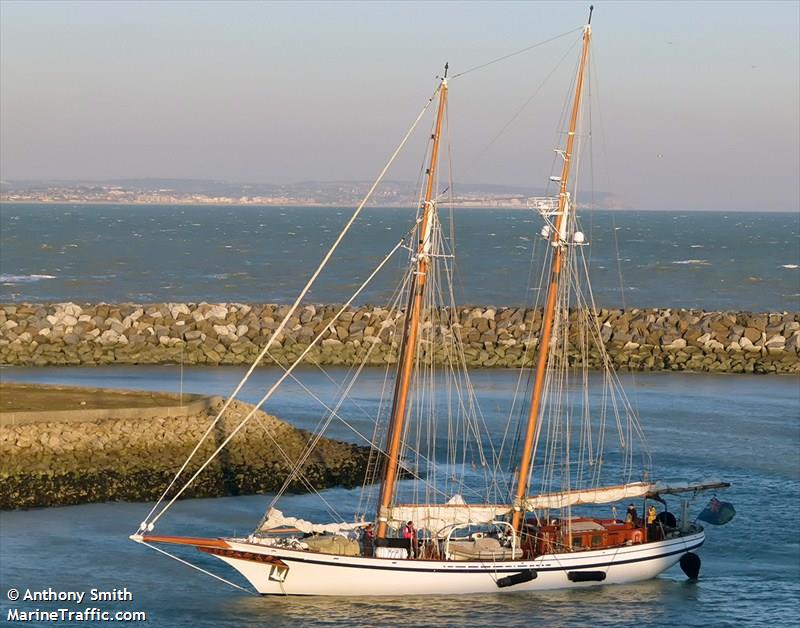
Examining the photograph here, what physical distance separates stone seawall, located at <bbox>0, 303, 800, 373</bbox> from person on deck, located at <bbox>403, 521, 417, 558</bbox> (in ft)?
106

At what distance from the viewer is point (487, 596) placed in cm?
3097

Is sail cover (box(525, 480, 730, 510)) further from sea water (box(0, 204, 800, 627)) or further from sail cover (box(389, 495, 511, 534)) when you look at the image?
Answer: sea water (box(0, 204, 800, 627))

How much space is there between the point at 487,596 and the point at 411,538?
6.24ft

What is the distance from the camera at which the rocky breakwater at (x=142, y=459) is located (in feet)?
125

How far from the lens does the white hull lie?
29953mm

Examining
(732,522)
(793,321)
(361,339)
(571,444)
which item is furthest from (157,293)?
(732,522)

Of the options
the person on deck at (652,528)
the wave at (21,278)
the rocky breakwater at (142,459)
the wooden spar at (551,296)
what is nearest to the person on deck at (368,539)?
the wooden spar at (551,296)

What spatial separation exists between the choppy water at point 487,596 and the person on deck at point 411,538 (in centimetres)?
107

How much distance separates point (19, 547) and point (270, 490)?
766 cm

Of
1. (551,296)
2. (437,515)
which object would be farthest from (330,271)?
(437,515)

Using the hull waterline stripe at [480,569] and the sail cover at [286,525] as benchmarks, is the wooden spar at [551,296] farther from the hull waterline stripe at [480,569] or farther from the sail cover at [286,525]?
the sail cover at [286,525]

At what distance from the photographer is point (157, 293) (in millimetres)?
105375

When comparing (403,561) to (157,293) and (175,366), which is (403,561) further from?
(157,293)

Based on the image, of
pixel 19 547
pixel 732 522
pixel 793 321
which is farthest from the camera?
pixel 793 321
